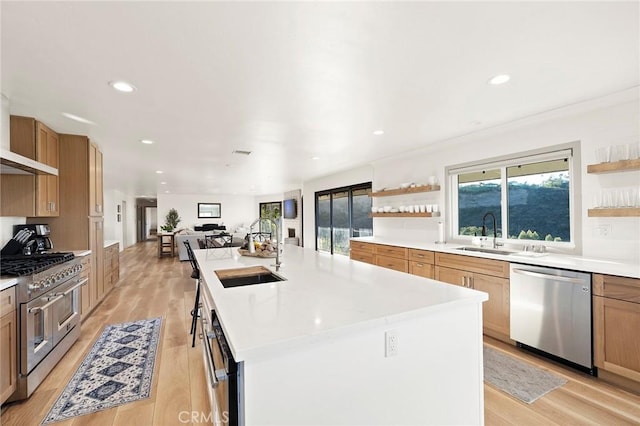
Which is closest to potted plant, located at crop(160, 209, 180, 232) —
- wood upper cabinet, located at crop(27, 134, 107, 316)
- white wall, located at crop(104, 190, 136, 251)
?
white wall, located at crop(104, 190, 136, 251)

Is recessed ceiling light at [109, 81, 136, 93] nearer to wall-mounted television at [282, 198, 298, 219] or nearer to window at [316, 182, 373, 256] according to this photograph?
window at [316, 182, 373, 256]

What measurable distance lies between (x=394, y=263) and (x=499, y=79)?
2688 millimetres

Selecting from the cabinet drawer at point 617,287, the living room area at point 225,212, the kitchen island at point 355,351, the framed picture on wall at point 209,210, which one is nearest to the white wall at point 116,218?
the living room area at point 225,212

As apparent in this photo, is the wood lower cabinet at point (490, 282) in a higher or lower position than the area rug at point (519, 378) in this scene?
higher

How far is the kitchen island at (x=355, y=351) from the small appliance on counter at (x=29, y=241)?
8.25ft

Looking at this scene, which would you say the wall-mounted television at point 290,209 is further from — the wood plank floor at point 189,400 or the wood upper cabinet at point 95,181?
the wood plank floor at point 189,400

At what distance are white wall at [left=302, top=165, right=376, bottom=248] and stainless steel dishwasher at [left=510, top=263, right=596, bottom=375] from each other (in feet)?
10.7

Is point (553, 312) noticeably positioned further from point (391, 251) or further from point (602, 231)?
point (391, 251)

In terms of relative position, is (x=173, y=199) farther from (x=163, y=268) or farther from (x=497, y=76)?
(x=497, y=76)

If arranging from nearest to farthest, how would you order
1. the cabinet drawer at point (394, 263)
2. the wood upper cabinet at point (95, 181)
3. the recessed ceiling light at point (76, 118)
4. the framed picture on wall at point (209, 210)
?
the recessed ceiling light at point (76, 118)
the wood upper cabinet at point (95, 181)
the cabinet drawer at point (394, 263)
the framed picture on wall at point (209, 210)

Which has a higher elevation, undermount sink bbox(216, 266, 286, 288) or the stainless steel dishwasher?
undermount sink bbox(216, 266, 286, 288)

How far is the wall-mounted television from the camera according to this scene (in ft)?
32.6

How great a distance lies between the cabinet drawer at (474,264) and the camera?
286 centimetres

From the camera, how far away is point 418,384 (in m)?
1.34
